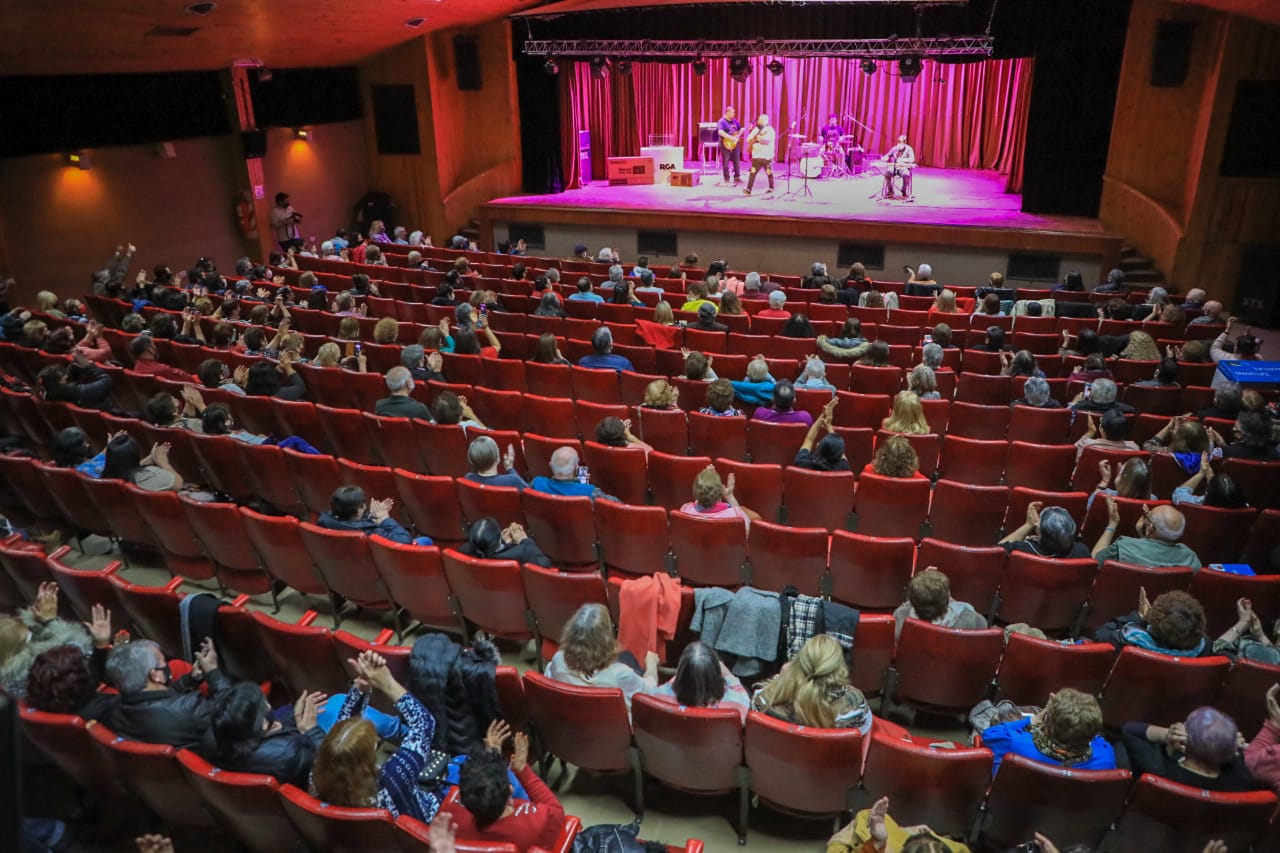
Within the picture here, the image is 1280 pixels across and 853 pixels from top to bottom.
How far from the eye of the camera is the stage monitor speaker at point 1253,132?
1050cm

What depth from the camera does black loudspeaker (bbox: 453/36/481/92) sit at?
15.2 meters

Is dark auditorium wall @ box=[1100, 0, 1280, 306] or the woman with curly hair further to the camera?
dark auditorium wall @ box=[1100, 0, 1280, 306]

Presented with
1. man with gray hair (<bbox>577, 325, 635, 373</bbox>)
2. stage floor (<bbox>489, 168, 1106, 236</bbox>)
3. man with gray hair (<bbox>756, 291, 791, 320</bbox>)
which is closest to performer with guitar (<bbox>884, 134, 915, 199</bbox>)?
stage floor (<bbox>489, 168, 1106, 236</bbox>)

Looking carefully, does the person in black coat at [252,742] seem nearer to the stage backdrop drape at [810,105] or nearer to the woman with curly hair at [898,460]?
the woman with curly hair at [898,460]

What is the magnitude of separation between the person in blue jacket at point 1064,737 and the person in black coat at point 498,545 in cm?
209

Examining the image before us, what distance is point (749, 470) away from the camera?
5043mm

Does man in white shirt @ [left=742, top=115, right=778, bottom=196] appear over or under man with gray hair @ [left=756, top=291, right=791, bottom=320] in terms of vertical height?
over

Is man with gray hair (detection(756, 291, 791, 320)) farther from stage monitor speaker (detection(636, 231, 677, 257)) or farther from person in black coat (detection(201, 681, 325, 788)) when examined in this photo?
person in black coat (detection(201, 681, 325, 788))

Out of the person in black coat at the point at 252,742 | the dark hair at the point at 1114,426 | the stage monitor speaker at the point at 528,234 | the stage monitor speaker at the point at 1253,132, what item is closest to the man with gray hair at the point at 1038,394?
the dark hair at the point at 1114,426

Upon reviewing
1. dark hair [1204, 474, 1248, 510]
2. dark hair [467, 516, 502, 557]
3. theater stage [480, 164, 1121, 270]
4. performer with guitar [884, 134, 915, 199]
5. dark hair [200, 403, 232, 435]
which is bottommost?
dark hair [1204, 474, 1248, 510]

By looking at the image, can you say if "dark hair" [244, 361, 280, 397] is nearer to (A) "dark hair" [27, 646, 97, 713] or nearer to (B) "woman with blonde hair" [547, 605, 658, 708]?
(A) "dark hair" [27, 646, 97, 713]

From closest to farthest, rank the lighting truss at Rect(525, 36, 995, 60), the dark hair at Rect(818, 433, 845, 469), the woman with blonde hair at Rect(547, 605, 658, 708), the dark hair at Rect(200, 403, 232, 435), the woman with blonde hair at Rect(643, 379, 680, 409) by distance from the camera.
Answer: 1. the woman with blonde hair at Rect(547, 605, 658, 708)
2. the dark hair at Rect(818, 433, 845, 469)
3. the dark hair at Rect(200, 403, 232, 435)
4. the woman with blonde hair at Rect(643, 379, 680, 409)
5. the lighting truss at Rect(525, 36, 995, 60)

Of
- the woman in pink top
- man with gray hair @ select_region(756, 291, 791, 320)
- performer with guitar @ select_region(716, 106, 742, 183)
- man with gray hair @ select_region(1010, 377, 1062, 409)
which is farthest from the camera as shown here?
performer with guitar @ select_region(716, 106, 742, 183)

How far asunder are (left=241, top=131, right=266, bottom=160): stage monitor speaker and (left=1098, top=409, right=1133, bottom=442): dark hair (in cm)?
1272
